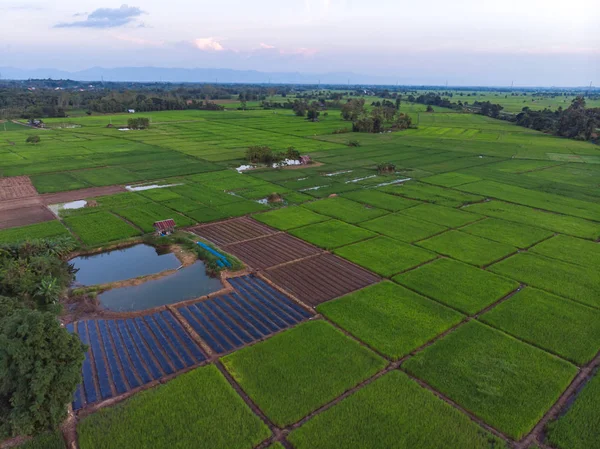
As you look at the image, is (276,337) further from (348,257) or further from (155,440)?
(348,257)

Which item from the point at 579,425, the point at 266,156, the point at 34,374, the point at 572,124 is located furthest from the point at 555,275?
the point at 572,124

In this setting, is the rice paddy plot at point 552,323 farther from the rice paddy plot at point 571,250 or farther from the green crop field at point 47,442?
the green crop field at point 47,442

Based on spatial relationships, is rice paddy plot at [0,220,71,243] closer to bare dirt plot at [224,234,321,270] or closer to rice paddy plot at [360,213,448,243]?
bare dirt plot at [224,234,321,270]

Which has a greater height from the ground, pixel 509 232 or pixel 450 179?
pixel 450 179

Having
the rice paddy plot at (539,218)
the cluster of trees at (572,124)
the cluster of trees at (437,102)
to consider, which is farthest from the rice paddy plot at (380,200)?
the cluster of trees at (437,102)

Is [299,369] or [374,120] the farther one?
[374,120]

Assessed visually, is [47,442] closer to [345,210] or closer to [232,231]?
[232,231]

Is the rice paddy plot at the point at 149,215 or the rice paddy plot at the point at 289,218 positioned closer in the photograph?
the rice paddy plot at the point at 149,215
